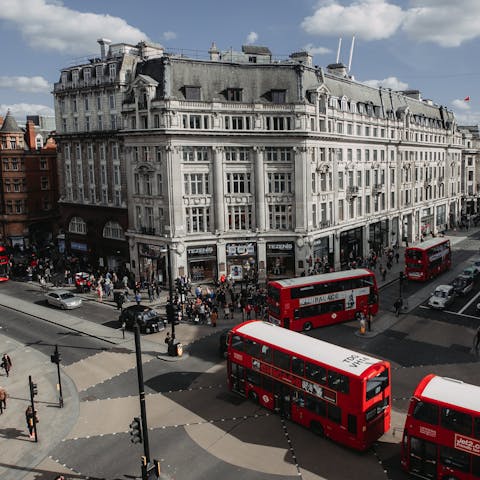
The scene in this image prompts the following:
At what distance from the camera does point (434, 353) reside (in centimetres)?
3241

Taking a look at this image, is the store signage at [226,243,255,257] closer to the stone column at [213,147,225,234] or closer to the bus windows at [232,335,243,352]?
the stone column at [213,147,225,234]

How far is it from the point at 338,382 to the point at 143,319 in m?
19.8

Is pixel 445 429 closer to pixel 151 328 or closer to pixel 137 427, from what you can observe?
pixel 137 427

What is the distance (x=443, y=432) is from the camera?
18.1m

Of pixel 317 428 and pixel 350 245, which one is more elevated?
pixel 350 245

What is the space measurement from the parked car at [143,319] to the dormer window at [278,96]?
26048mm

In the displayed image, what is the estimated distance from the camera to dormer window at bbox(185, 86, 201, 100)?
162 ft

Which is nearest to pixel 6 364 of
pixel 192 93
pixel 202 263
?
pixel 202 263

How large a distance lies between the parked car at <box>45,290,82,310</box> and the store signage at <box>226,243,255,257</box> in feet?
50.5

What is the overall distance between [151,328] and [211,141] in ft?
68.7

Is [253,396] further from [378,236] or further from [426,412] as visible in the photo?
[378,236]

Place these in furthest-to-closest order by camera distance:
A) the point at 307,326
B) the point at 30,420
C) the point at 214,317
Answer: the point at 214,317 → the point at 307,326 → the point at 30,420

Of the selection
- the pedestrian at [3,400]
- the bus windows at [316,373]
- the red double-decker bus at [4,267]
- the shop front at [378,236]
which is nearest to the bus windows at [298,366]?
the bus windows at [316,373]

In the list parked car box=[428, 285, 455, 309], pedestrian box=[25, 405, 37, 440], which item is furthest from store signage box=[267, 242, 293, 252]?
pedestrian box=[25, 405, 37, 440]
